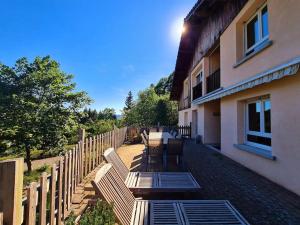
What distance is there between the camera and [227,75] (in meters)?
9.75

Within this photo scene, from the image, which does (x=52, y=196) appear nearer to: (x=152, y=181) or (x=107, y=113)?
(x=152, y=181)

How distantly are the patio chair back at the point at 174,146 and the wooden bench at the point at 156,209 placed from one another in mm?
3500

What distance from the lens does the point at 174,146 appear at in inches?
295

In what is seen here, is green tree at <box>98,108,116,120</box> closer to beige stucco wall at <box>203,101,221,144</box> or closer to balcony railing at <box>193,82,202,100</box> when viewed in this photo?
balcony railing at <box>193,82,202,100</box>

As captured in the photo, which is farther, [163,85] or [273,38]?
[163,85]

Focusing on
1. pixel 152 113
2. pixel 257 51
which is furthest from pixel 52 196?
pixel 152 113

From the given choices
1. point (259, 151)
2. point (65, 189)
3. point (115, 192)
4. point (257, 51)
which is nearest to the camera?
point (115, 192)

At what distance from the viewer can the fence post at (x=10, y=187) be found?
67.7 inches

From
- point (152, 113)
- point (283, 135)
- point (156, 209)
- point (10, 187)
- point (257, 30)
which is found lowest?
point (156, 209)

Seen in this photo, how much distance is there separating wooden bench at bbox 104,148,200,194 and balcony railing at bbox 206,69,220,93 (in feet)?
26.1

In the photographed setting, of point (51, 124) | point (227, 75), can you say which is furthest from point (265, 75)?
point (51, 124)

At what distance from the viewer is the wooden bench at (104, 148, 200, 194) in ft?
14.8

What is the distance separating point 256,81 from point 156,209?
4.70 meters

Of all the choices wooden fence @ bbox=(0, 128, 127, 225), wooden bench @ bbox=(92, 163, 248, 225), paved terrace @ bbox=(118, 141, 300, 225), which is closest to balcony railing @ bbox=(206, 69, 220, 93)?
paved terrace @ bbox=(118, 141, 300, 225)
